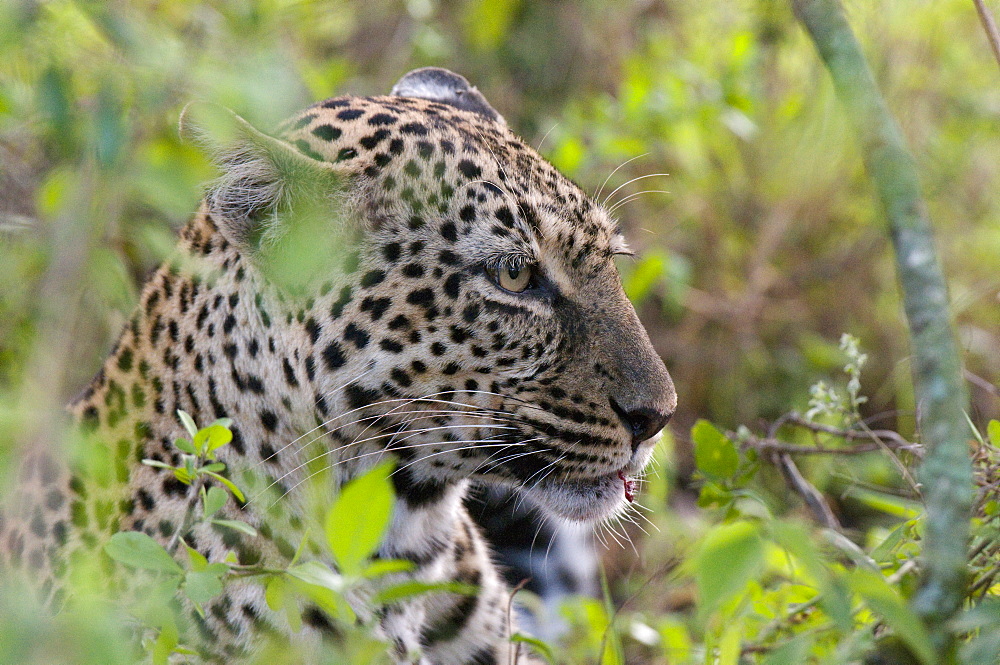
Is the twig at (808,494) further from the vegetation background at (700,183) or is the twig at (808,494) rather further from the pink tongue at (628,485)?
the pink tongue at (628,485)

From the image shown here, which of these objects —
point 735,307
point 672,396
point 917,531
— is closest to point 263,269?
point 672,396

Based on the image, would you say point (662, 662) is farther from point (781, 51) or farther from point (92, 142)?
point (781, 51)

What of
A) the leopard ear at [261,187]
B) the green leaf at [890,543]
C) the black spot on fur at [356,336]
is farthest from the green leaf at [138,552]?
the green leaf at [890,543]

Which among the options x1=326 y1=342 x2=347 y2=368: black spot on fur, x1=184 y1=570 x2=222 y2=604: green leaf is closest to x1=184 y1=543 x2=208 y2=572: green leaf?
x1=184 y1=570 x2=222 y2=604: green leaf

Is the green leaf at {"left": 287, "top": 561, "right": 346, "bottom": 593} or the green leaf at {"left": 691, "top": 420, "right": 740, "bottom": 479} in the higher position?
the green leaf at {"left": 287, "top": 561, "right": 346, "bottom": 593}

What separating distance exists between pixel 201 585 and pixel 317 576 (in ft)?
0.78

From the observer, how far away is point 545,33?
24.0 feet

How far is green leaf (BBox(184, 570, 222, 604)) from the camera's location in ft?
6.14

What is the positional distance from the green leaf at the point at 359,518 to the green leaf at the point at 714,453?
1.56 metres

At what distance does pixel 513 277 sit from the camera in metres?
3.04

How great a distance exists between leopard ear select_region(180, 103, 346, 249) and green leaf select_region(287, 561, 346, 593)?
1.28 metres

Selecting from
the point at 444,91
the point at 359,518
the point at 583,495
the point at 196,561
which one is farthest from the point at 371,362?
the point at 444,91

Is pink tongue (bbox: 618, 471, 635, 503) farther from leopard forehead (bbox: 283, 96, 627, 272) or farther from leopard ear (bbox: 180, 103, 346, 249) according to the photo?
leopard ear (bbox: 180, 103, 346, 249)

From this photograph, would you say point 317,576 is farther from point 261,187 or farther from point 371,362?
point 261,187
